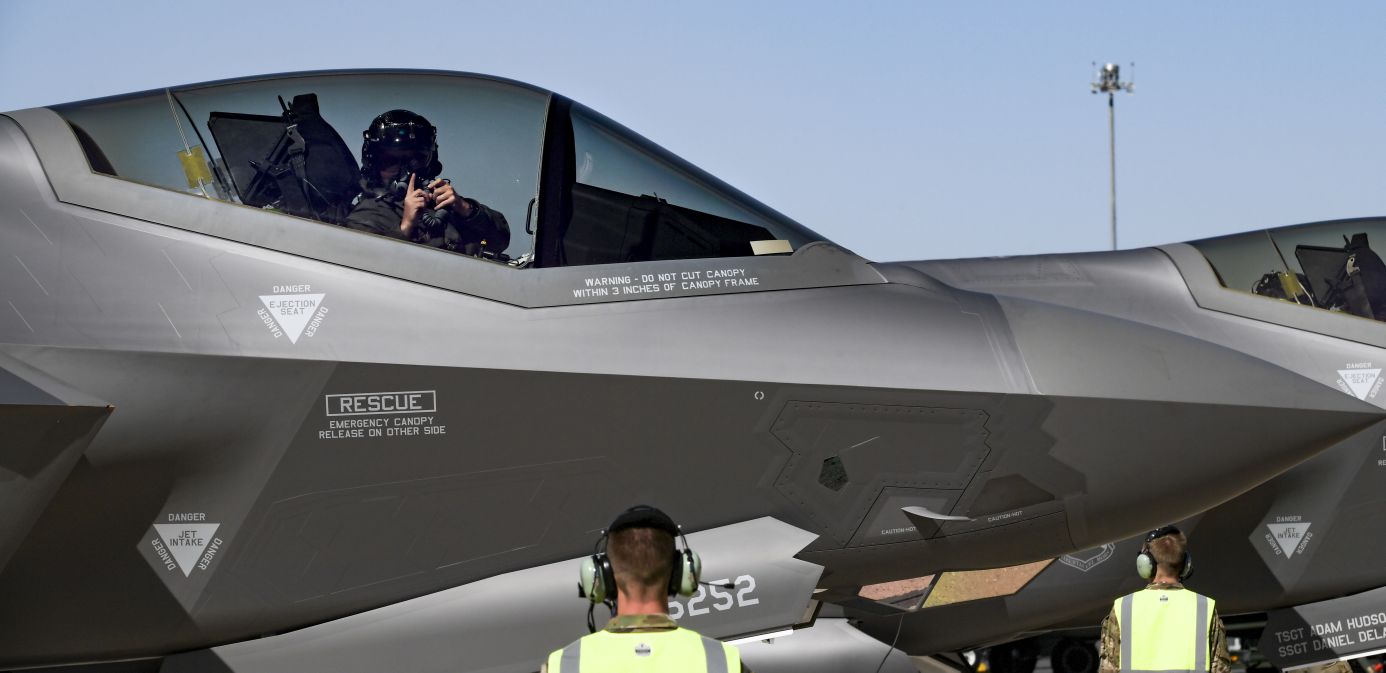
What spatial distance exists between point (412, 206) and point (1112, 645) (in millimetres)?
4342

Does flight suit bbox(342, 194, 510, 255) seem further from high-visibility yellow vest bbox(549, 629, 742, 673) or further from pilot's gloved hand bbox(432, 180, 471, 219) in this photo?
high-visibility yellow vest bbox(549, 629, 742, 673)

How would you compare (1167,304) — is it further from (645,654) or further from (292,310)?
(645,654)

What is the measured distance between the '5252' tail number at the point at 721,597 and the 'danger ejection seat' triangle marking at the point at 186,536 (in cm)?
196

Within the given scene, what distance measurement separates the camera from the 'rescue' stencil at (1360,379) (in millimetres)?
10258

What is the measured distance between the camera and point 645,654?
10.7ft

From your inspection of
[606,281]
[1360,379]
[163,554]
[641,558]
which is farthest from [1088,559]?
[641,558]

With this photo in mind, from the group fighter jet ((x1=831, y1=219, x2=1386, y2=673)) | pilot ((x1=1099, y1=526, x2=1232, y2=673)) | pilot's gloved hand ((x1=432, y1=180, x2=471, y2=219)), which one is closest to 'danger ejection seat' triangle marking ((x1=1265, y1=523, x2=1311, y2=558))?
fighter jet ((x1=831, y1=219, x2=1386, y2=673))

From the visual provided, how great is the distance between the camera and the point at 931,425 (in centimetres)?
579

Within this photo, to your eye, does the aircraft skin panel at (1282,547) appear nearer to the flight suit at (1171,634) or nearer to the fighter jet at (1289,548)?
the fighter jet at (1289,548)

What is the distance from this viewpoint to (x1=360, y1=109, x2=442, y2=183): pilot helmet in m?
6.08

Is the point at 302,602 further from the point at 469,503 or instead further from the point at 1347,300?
the point at 1347,300

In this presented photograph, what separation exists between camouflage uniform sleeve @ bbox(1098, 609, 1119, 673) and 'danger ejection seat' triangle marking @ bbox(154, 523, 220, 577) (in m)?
4.58

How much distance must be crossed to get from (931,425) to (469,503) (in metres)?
2.00

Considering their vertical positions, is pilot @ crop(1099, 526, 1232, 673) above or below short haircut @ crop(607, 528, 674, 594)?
above
